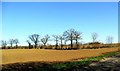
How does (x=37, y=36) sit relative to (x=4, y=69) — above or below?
above

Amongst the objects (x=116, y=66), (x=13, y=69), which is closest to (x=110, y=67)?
(x=116, y=66)

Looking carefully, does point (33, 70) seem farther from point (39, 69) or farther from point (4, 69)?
point (4, 69)

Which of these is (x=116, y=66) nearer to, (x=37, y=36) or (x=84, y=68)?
(x=84, y=68)

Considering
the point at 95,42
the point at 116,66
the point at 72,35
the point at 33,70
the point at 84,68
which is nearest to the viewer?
the point at 33,70

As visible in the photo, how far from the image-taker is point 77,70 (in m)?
17.0

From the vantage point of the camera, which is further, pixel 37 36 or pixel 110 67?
pixel 37 36

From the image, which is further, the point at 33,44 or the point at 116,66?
the point at 33,44

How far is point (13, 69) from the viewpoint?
17.2 metres

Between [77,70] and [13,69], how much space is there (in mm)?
4473

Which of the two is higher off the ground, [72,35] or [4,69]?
[72,35]

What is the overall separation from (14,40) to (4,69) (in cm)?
9794

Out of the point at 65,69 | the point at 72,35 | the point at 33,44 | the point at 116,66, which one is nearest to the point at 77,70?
the point at 65,69

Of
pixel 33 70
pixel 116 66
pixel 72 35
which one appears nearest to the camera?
pixel 33 70

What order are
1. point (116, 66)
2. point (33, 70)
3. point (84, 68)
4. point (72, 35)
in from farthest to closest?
point (72, 35) < point (116, 66) < point (84, 68) < point (33, 70)
